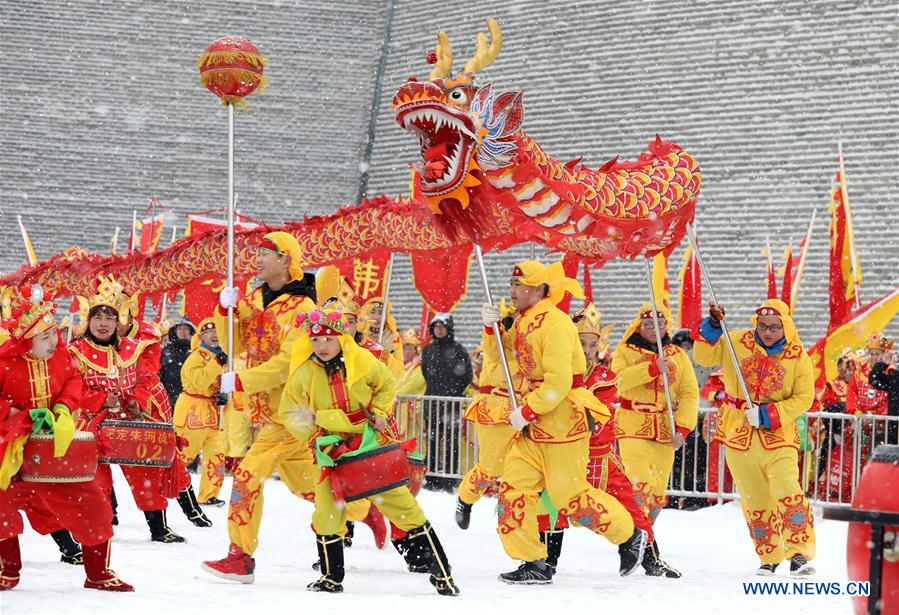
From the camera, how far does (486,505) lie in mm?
12367

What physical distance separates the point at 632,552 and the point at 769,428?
1107 mm

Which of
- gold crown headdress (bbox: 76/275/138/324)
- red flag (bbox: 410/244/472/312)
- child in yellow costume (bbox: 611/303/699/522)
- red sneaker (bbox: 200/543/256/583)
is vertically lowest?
red sneaker (bbox: 200/543/256/583)

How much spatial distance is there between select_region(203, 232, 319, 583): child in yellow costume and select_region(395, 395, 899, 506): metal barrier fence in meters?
4.74

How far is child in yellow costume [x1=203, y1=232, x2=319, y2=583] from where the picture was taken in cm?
737

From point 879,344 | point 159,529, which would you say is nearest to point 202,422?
point 159,529

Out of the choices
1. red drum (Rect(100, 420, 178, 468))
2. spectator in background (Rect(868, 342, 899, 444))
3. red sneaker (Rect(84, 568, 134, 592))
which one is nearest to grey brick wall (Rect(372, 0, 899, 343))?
spectator in background (Rect(868, 342, 899, 444))

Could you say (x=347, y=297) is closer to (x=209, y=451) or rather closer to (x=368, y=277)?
(x=209, y=451)

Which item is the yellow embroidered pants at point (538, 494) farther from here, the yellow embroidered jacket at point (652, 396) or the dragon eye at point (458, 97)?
the dragon eye at point (458, 97)

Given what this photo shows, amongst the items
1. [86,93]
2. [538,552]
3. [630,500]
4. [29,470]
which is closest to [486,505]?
[630,500]

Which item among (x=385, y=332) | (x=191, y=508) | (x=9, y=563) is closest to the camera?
(x=9, y=563)

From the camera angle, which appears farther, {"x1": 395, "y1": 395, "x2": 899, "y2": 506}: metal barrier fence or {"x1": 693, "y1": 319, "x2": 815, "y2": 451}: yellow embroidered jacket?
{"x1": 395, "y1": 395, "x2": 899, "y2": 506}: metal barrier fence

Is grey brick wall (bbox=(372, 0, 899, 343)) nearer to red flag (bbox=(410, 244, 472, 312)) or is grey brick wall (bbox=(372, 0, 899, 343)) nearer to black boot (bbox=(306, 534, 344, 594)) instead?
red flag (bbox=(410, 244, 472, 312))

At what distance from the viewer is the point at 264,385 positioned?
757 cm

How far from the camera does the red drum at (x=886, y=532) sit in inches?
196
